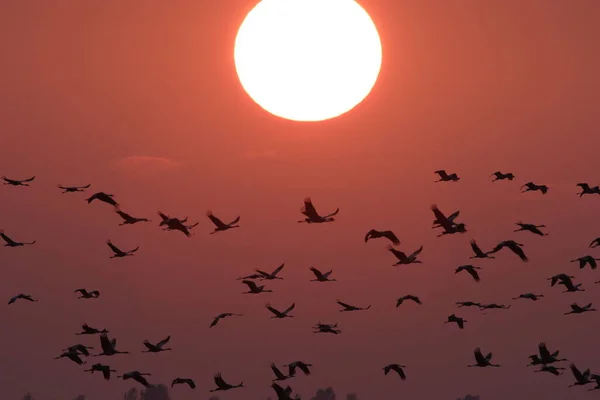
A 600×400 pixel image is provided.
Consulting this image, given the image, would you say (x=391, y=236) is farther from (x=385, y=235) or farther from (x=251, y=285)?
(x=251, y=285)

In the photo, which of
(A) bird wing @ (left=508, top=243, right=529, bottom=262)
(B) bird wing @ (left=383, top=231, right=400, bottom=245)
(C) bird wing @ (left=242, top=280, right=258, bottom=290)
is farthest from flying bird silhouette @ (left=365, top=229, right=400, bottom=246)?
(C) bird wing @ (left=242, top=280, right=258, bottom=290)

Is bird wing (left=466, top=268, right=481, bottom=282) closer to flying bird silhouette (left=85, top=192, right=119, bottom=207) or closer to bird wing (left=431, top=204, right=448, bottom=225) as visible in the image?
bird wing (left=431, top=204, right=448, bottom=225)

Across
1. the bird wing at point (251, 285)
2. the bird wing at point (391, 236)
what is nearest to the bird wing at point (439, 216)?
the bird wing at point (391, 236)

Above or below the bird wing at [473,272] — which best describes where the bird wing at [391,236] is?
below

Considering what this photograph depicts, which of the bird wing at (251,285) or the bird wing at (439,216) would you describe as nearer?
the bird wing at (439,216)

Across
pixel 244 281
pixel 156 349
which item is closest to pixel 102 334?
pixel 156 349

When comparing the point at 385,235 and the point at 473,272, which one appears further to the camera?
the point at 473,272

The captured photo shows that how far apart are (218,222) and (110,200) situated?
32.0 feet

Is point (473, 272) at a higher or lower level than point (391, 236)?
higher

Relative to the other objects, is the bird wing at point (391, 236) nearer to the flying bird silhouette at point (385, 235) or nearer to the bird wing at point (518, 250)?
the flying bird silhouette at point (385, 235)

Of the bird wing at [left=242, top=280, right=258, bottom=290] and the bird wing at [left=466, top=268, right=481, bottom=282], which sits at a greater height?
the bird wing at [left=466, top=268, right=481, bottom=282]

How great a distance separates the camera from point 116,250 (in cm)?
8850

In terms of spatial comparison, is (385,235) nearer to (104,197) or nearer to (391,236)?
(391,236)

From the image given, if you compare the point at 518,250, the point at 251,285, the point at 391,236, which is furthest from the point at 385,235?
the point at 251,285
